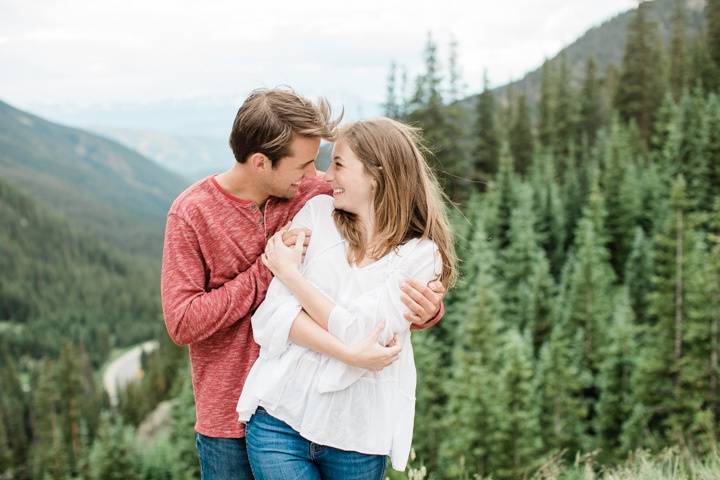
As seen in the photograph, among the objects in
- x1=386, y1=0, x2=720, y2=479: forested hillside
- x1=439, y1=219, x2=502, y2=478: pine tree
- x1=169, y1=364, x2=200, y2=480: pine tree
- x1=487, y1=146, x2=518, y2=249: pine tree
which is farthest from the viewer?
x1=487, y1=146, x2=518, y2=249: pine tree

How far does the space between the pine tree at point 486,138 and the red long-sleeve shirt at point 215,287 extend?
51.7 meters

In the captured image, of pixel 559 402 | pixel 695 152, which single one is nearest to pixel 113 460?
pixel 559 402

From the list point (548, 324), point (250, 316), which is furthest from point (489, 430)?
point (250, 316)

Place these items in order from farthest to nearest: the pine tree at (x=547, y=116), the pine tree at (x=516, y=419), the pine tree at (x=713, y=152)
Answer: the pine tree at (x=547, y=116) → the pine tree at (x=713, y=152) → the pine tree at (x=516, y=419)

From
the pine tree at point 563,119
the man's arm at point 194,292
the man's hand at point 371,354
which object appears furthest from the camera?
the pine tree at point 563,119

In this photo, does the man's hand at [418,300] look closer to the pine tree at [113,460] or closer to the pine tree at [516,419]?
the pine tree at [516,419]

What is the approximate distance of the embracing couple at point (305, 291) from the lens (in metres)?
3.15

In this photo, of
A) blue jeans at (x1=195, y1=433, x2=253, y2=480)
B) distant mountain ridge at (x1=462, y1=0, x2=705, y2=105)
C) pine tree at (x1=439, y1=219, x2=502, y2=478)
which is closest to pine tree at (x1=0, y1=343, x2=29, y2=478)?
pine tree at (x1=439, y1=219, x2=502, y2=478)

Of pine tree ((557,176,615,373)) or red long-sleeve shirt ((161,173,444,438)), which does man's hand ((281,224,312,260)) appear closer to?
red long-sleeve shirt ((161,173,444,438))

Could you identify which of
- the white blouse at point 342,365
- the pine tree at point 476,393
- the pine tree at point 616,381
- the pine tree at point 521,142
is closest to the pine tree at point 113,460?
the pine tree at point 476,393

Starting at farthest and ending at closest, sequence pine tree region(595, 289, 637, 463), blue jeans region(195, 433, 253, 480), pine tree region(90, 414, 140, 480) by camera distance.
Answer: pine tree region(90, 414, 140, 480), pine tree region(595, 289, 637, 463), blue jeans region(195, 433, 253, 480)

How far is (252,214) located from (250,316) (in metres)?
0.51

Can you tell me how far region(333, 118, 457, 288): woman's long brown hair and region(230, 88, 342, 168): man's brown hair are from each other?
19cm

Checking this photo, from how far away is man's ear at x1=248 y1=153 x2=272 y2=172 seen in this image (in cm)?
329
